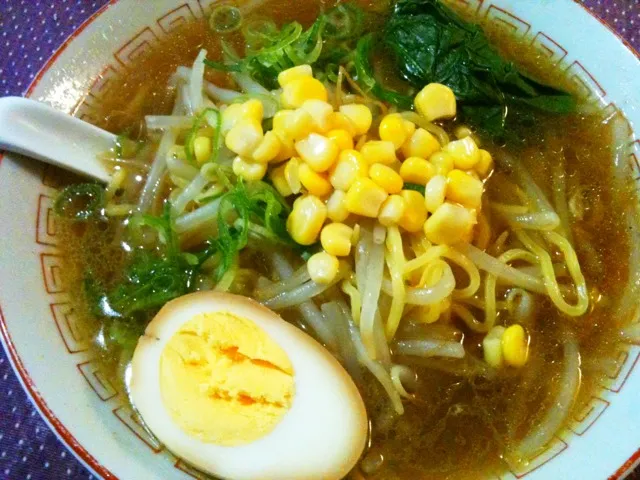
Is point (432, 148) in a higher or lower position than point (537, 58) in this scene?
lower

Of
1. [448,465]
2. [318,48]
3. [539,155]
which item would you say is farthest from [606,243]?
[318,48]

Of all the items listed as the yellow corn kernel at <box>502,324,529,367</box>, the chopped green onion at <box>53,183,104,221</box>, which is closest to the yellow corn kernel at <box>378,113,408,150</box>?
the yellow corn kernel at <box>502,324,529,367</box>

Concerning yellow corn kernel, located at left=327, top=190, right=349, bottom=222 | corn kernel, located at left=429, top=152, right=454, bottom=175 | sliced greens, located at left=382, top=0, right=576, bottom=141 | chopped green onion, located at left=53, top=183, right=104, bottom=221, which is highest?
sliced greens, located at left=382, top=0, right=576, bottom=141

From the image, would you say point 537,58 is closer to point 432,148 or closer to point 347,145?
point 432,148

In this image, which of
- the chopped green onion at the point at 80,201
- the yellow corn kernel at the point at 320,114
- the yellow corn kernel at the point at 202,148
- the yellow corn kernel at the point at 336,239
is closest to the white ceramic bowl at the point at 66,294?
the chopped green onion at the point at 80,201

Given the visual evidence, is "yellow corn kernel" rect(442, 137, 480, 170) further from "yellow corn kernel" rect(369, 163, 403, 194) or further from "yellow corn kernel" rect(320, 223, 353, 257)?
"yellow corn kernel" rect(320, 223, 353, 257)

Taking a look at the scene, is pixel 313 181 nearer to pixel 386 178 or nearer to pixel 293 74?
pixel 386 178

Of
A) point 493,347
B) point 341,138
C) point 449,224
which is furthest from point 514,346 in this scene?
point 341,138

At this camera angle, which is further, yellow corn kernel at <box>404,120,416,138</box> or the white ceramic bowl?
yellow corn kernel at <box>404,120,416,138</box>
